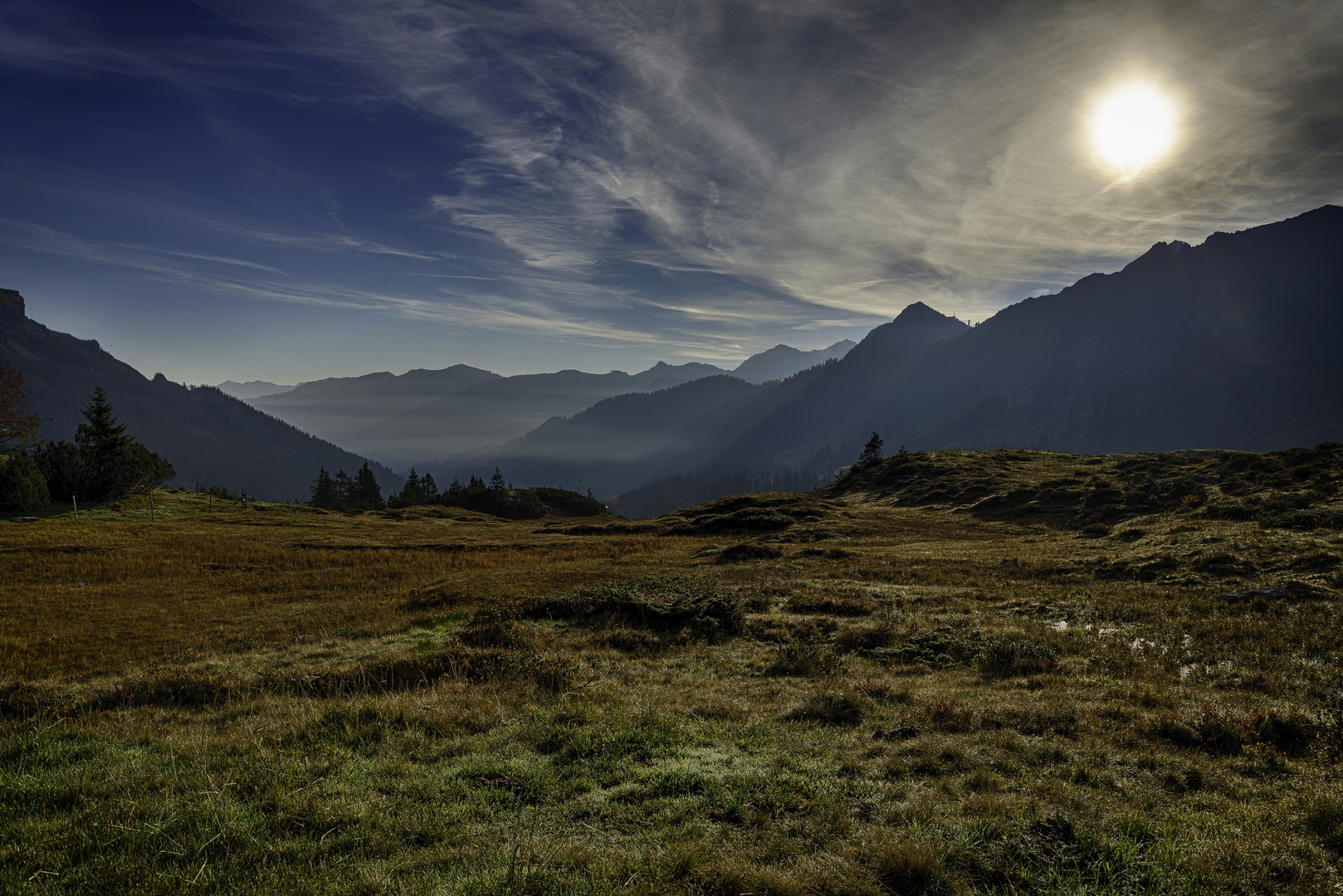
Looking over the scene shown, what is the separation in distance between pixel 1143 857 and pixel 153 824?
11.9m

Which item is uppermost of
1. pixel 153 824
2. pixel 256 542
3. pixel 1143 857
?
pixel 1143 857

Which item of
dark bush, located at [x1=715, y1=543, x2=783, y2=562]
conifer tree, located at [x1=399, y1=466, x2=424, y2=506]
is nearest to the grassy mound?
dark bush, located at [x1=715, y1=543, x2=783, y2=562]

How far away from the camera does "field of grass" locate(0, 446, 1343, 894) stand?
6.14 meters

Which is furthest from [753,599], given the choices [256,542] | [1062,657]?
[256,542]

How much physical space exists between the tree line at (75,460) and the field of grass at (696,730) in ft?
125

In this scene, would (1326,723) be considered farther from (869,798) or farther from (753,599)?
(753,599)

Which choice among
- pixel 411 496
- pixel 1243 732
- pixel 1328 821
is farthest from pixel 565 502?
pixel 1328 821

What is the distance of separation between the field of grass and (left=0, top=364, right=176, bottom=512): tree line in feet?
125

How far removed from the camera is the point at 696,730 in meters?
10.1

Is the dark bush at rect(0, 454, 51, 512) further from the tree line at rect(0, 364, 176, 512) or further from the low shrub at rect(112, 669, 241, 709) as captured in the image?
the low shrub at rect(112, 669, 241, 709)

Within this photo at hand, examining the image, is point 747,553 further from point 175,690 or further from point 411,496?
point 411,496

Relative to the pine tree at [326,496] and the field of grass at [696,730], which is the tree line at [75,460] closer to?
the field of grass at [696,730]

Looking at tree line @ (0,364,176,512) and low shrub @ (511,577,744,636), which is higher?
tree line @ (0,364,176,512)

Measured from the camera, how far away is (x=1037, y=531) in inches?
1801
